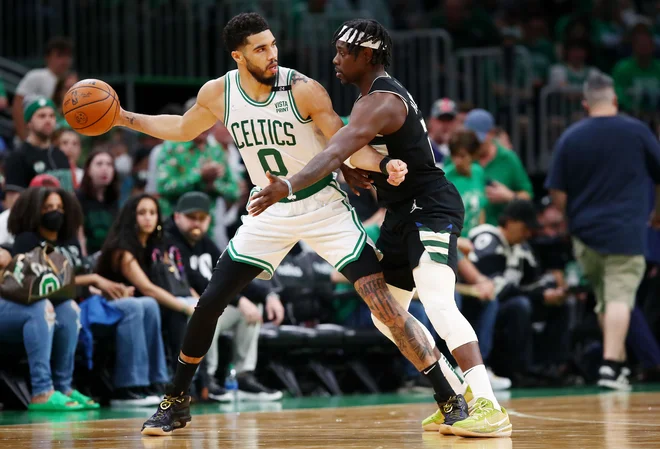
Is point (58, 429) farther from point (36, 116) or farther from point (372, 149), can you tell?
point (36, 116)

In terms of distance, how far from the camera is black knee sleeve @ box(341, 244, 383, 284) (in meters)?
6.31

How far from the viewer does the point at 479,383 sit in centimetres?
605

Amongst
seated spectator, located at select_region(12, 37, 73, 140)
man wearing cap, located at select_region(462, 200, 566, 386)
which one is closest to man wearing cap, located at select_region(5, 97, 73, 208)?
seated spectator, located at select_region(12, 37, 73, 140)

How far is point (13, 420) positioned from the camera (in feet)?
24.8

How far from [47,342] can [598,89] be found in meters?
5.12

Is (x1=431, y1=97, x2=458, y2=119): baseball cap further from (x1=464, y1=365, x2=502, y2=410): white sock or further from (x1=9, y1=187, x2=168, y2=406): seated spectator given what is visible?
(x1=464, y1=365, x2=502, y2=410): white sock

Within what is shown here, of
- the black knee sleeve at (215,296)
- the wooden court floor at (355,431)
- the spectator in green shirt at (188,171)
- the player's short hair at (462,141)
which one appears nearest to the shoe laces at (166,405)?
the wooden court floor at (355,431)

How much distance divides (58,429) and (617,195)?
5.54m

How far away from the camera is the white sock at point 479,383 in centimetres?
604

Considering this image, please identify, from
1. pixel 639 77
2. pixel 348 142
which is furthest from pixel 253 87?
pixel 639 77

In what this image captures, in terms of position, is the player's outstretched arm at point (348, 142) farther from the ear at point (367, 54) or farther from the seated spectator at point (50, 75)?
the seated spectator at point (50, 75)

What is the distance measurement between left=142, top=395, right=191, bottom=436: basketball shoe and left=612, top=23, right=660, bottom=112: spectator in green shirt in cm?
955

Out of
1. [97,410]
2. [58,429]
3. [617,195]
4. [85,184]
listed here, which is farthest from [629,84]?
[58,429]

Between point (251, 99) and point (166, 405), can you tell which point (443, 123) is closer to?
point (251, 99)
